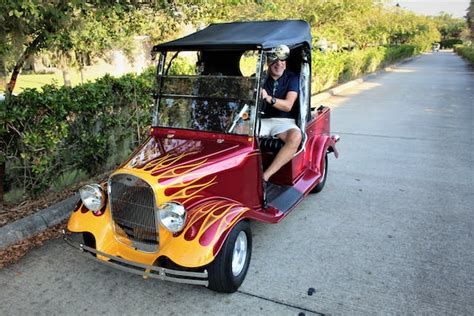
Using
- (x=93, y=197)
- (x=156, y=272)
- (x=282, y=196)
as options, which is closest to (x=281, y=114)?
(x=282, y=196)

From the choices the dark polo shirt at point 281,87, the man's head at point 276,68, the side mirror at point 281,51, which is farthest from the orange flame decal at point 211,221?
the man's head at point 276,68

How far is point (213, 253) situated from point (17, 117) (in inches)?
102

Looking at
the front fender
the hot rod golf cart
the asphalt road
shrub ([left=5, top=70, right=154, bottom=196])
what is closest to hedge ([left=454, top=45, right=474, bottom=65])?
the asphalt road

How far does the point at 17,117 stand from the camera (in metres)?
4.12

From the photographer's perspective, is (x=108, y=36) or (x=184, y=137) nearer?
(x=184, y=137)

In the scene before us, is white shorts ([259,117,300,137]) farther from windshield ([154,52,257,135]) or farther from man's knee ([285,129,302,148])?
windshield ([154,52,257,135])

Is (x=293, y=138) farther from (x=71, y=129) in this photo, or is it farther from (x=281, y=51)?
(x=71, y=129)

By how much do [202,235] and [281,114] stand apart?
6.44 ft

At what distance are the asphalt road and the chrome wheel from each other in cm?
15

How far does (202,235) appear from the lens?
288 centimetres

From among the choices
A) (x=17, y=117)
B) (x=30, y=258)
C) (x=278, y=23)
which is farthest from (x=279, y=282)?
(x=17, y=117)

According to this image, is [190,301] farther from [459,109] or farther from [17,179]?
[459,109]

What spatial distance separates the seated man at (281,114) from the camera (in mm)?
4074

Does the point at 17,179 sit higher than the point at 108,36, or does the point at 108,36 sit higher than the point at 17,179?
the point at 108,36
